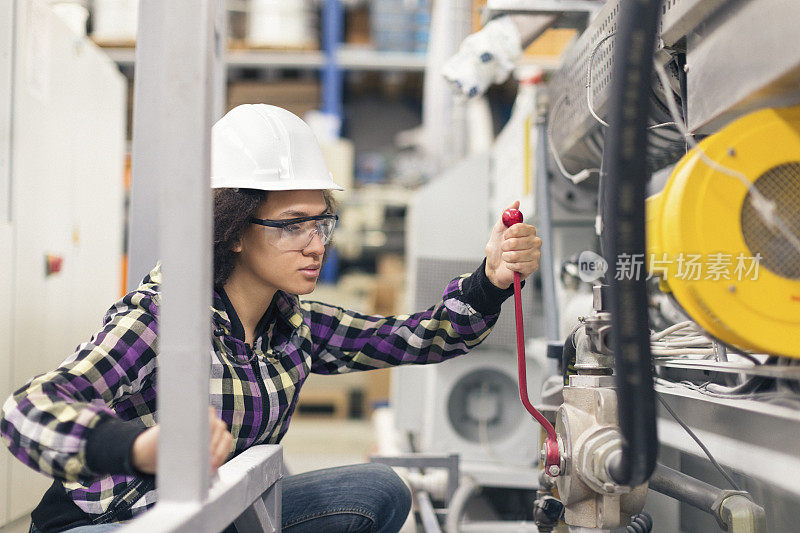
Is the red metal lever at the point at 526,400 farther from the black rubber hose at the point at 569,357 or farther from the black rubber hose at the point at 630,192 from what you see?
the black rubber hose at the point at 630,192

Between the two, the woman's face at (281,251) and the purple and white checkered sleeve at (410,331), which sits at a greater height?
the woman's face at (281,251)

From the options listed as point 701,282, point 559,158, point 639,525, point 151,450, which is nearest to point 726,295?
point 701,282

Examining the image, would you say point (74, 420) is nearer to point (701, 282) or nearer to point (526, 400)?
point (526, 400)

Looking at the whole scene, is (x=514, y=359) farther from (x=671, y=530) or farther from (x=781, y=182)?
(x=781, y=182)

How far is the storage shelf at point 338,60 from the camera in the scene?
4488 millimetres

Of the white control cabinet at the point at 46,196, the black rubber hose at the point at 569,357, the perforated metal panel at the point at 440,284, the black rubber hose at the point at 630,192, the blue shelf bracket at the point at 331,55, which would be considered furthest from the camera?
the blue shelf bracket at the point at 331,55

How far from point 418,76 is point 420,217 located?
9.17 feet

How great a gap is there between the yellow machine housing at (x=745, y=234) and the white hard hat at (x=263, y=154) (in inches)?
23.2

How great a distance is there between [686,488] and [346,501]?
1.94ft

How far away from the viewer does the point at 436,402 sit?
2113 millimetres

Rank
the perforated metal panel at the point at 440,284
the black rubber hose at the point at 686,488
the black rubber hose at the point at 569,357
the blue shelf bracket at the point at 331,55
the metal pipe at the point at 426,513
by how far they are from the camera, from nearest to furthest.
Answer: the black rubber hose at the point at 686,488 → the black rubber hose at the point at 569,357 → the metal pipe at the point at 426,513 → the perforated metal panel at the point at 440,284 → the blue shelf bracket at the point at 331,55

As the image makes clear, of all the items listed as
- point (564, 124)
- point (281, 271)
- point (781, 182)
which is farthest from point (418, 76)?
point (781, 182)

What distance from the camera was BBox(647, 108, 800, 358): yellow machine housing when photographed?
0.80m

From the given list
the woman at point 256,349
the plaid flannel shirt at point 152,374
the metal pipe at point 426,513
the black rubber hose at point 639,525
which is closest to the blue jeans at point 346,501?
the woman at point 256,349
